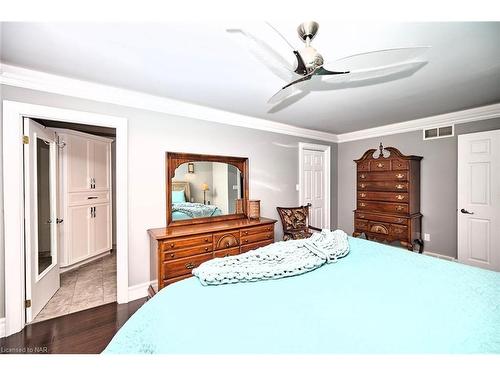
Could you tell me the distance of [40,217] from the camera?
7.88 feet

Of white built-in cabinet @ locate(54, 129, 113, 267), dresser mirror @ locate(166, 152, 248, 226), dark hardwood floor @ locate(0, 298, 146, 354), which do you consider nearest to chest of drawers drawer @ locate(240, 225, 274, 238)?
dresser mirror @ locate(166, 152, 248, 226)

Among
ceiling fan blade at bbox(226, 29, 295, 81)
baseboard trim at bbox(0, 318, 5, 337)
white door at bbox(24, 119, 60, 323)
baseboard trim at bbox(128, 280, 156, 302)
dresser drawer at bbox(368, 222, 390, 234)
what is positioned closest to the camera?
ceiling fan blade at bbox(226, 29, 295, 81)

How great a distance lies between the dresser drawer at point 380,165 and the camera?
3.63m

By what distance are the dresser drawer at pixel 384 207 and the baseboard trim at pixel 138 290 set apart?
357 centimetres

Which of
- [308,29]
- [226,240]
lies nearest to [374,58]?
[308,29]

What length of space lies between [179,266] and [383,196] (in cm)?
337

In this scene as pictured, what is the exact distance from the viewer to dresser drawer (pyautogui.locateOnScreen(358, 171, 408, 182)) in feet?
11.4

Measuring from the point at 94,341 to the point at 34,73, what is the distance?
2.42 meters

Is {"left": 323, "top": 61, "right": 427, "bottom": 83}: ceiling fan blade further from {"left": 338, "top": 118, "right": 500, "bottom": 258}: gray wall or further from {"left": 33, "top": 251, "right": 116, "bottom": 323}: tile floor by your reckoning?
{"left": 33, "top": 251, "right": 116, "bottom": 323}: tile floor

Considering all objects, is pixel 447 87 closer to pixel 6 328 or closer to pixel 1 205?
pixel 1 205

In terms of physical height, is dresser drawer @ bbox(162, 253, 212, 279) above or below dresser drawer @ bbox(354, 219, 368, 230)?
below

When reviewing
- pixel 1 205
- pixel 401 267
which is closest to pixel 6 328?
pixel 1 205

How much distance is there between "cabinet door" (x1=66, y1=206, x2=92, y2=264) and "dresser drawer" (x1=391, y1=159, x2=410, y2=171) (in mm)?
5209

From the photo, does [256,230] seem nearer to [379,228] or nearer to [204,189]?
[204,189]
